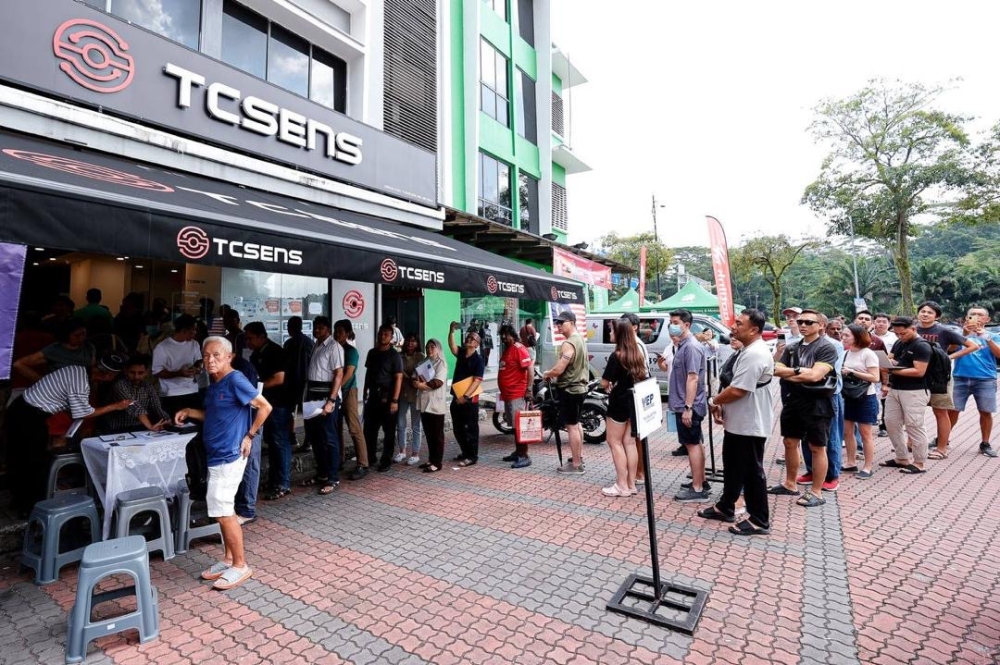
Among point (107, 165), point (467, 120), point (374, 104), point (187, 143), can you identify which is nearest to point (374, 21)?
point (374, 104)

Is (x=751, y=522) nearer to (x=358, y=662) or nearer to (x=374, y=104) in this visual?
(x=358, y=662)

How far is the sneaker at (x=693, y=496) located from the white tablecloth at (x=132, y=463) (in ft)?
15.2

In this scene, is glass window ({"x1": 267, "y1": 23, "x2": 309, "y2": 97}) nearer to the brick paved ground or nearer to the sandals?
the brick paved ground

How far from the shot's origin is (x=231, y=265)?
3.46m

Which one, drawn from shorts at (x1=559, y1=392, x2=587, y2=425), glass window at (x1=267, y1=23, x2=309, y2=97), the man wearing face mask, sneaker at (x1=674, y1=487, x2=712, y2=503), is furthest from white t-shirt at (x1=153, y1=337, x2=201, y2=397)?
sneaker at (x1=674, y1=487, x2=712, y2=503)

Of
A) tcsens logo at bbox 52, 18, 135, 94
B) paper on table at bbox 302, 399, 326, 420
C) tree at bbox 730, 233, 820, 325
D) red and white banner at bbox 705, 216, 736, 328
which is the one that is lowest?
paper on table at bbox 302, 399, 326, 420

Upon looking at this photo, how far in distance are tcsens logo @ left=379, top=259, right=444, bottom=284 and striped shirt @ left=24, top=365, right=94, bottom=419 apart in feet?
8.76

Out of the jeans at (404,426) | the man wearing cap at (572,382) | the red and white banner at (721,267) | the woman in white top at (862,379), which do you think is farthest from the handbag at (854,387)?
the jeans at (404,426)

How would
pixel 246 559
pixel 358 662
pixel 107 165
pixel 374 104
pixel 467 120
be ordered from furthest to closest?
pixel 467 120 < pixel 374 104 < pixel 107 165 < pixel 246 559 < pixel 358 662

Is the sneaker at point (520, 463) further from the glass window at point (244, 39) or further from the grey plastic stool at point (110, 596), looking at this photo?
the glass window at point (244, 39)

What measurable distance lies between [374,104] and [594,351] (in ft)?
22.6

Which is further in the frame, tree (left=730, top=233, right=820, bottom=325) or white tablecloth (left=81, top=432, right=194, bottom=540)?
tree (left=730, top=233, right=820, bottom=325)

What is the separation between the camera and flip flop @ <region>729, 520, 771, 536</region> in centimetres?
420

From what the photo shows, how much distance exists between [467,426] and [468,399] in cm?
39
